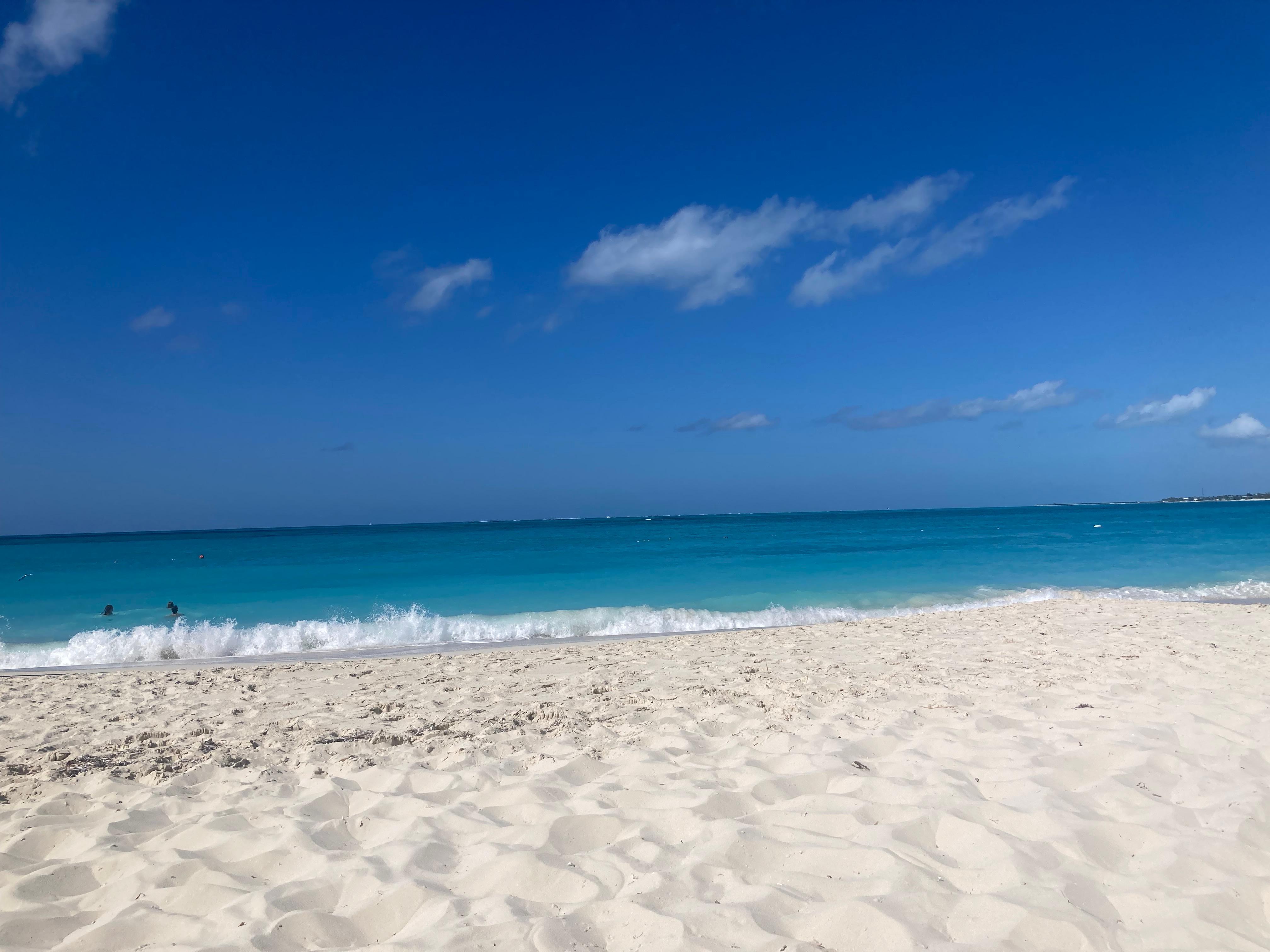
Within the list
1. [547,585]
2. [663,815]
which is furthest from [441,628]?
[663,815]

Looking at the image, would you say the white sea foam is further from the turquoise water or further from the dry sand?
the dry sand

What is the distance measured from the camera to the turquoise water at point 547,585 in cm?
1320

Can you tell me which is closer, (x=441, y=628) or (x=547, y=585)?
(x=441, y=628)

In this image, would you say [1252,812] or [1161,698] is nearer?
[1252,812]

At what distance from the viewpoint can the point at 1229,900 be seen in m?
2.85

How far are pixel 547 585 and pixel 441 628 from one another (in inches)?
332

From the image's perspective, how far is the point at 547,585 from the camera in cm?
2186

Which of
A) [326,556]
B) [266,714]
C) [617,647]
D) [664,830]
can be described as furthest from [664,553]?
[664,830]

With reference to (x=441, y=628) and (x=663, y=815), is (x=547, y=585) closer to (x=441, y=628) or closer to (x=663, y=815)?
(x=441, y=628)

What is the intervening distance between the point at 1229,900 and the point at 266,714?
22.2ft

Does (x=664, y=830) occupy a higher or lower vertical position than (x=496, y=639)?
higher

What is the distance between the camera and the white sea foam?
11656 millimetres

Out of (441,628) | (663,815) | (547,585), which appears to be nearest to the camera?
(663,815)

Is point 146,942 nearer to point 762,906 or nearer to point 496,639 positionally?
point 762,906
